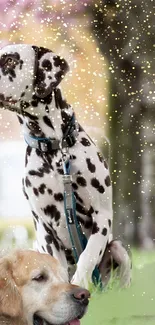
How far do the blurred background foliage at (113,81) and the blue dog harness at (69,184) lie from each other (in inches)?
1.6

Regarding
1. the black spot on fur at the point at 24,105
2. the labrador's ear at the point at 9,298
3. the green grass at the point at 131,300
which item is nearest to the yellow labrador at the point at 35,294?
the labrador's ear at the point at 9,298

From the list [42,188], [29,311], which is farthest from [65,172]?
[29,311]

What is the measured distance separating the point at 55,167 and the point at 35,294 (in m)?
0.48

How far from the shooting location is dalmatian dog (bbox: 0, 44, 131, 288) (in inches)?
96.5

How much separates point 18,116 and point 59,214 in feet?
0.93

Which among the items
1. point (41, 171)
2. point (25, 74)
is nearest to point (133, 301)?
point (41, 171)

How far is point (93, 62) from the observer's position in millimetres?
2623

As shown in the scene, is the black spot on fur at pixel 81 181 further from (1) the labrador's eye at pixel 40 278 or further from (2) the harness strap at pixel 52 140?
(1) the labrador's eye at pixel 40 278

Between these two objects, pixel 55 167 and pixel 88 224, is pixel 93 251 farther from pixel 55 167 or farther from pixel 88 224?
pixel 55 167

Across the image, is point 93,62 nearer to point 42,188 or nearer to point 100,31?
point 100,31

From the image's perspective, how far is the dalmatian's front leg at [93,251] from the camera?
8.38 feet

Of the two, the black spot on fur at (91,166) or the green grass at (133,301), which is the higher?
the black spot on fur at (91,166)

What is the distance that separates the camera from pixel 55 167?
2604 mm

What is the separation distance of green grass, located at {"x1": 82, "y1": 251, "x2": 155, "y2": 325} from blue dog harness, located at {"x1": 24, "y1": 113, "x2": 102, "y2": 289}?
5 cm
